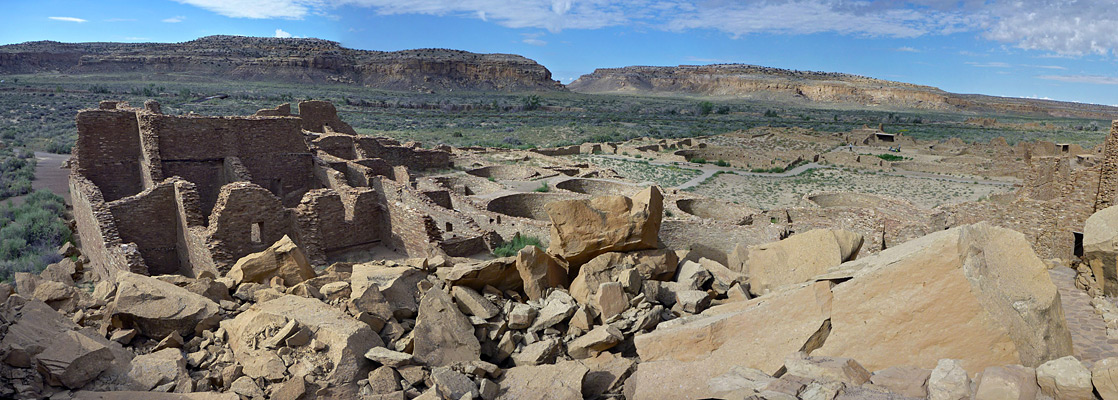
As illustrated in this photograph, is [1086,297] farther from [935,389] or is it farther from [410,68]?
[410,68]

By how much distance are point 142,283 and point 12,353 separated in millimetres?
2118

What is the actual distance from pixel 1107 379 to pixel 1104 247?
5841 millimetres

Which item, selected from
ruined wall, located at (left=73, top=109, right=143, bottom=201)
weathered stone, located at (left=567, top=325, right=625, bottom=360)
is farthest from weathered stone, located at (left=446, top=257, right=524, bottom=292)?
ruined wall, located at (left=73, top=109, right=143, bottom=201)

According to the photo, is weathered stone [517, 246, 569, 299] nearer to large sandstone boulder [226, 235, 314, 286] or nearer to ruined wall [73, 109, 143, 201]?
large sandstone boulder [226, 235, 314, 286]

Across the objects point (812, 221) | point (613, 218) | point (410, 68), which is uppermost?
point (410, 68)

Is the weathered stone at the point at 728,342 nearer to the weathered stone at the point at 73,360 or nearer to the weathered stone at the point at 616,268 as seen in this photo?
the weathered stone at the point at 616,268

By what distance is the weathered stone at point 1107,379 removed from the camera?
462 cm

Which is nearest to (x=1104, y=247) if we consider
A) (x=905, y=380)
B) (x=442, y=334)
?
(x=905, y=380)

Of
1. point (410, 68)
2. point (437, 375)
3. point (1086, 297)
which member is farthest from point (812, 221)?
point (410, 68)

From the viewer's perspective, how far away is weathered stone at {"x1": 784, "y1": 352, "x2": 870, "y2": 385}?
5246 millimetres

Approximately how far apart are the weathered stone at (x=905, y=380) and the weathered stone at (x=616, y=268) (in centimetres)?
326

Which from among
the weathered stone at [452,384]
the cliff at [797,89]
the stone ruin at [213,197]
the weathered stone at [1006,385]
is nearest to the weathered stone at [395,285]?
the weathered stone at [452,384]

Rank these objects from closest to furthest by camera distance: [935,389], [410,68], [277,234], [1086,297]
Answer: [935,389], [1086,297], [277,234], [410,68]

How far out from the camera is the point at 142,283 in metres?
7.35
